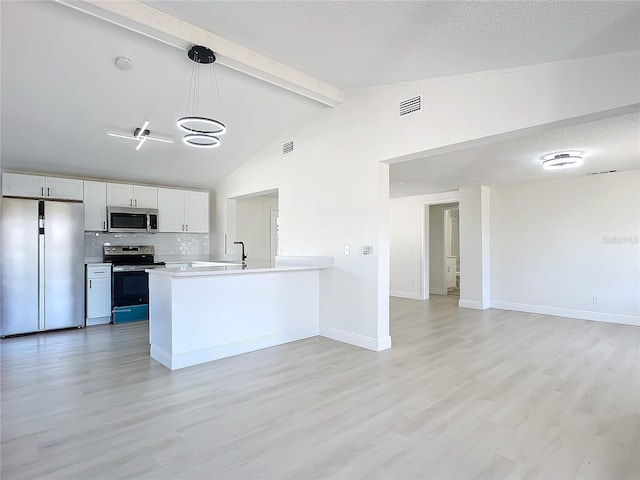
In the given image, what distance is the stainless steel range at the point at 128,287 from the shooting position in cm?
537

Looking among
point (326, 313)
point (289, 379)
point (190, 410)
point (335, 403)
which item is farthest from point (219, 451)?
point (326, 313)

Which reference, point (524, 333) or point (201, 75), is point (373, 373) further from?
point (201, 75)

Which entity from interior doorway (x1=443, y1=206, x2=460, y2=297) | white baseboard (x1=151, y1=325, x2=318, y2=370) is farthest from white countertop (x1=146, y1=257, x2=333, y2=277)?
interior doorway (x1=443, y1=206, x2=460, y2=297)

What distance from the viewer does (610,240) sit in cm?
546

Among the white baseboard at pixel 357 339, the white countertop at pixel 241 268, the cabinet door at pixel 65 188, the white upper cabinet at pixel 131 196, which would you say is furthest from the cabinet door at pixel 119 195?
the white baseboard at pixel 357 339

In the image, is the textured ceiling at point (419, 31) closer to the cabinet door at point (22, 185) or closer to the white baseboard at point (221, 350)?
the white baseboard at point (221, 350)

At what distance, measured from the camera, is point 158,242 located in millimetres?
6598

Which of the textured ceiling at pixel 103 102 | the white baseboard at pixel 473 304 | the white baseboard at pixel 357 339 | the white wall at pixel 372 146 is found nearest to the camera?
the white wall at pixel 372 146

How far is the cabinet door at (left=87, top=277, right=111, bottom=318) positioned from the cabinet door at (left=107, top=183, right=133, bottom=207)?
4.16 feet

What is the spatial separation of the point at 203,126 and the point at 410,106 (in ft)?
7.17

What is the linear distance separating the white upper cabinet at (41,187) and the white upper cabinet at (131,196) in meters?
0.42

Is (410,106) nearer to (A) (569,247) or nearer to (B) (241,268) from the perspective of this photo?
(B) (241,268)

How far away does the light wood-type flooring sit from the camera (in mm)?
1902

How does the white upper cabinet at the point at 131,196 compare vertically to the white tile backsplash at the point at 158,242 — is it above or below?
above
